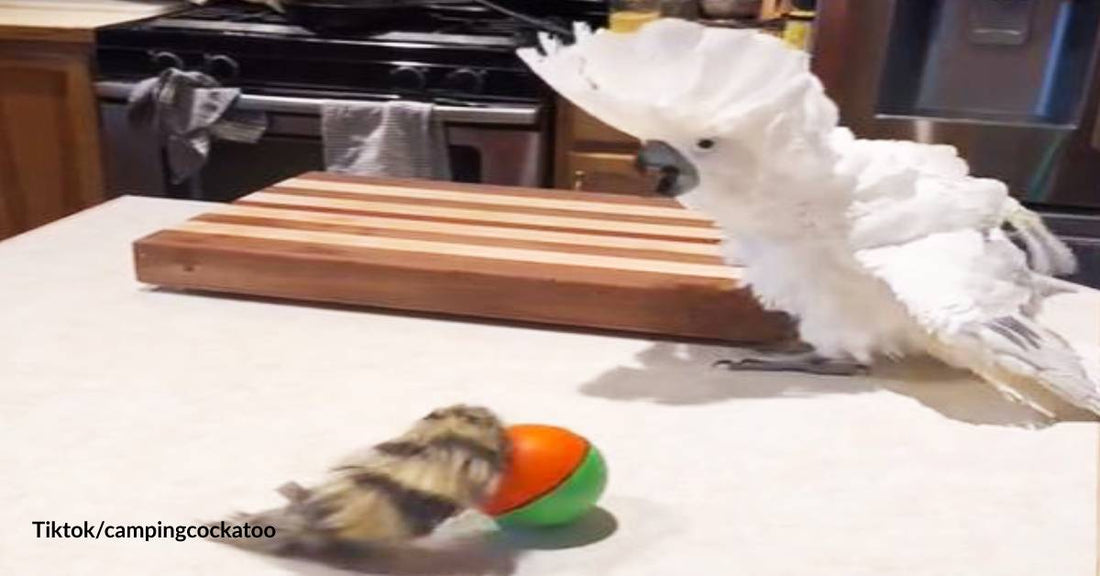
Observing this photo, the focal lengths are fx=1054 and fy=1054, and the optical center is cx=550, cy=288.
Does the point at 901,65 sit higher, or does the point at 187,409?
the point at 901,65

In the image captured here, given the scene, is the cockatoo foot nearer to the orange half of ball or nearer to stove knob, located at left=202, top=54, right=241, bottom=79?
the orange half of ball

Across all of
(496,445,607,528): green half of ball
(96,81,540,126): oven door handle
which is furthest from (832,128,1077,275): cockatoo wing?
(96,81,540,126): oven door handle

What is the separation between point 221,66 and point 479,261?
4.51ft

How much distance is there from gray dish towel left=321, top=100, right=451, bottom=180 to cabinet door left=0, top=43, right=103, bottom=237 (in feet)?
1.96

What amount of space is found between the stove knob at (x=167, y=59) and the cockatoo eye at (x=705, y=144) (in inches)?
64.5

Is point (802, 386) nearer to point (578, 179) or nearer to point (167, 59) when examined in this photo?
point (578, 179)

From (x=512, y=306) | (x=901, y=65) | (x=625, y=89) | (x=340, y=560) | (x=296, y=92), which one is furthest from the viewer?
(x=296, y=92)

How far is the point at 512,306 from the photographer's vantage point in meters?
0.88

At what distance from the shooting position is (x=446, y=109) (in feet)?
6.53

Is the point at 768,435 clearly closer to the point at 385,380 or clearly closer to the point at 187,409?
the point at 385,380

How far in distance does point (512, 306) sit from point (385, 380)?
153mm

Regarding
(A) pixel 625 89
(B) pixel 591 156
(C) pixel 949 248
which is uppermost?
(A) pixel 625 89

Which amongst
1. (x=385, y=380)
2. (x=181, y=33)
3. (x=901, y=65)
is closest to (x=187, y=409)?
(x=385, y=380)

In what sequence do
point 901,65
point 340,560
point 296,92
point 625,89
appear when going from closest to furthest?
1. point 340,560
2. point 625,89
3. point 901,65
4. point 296,92
